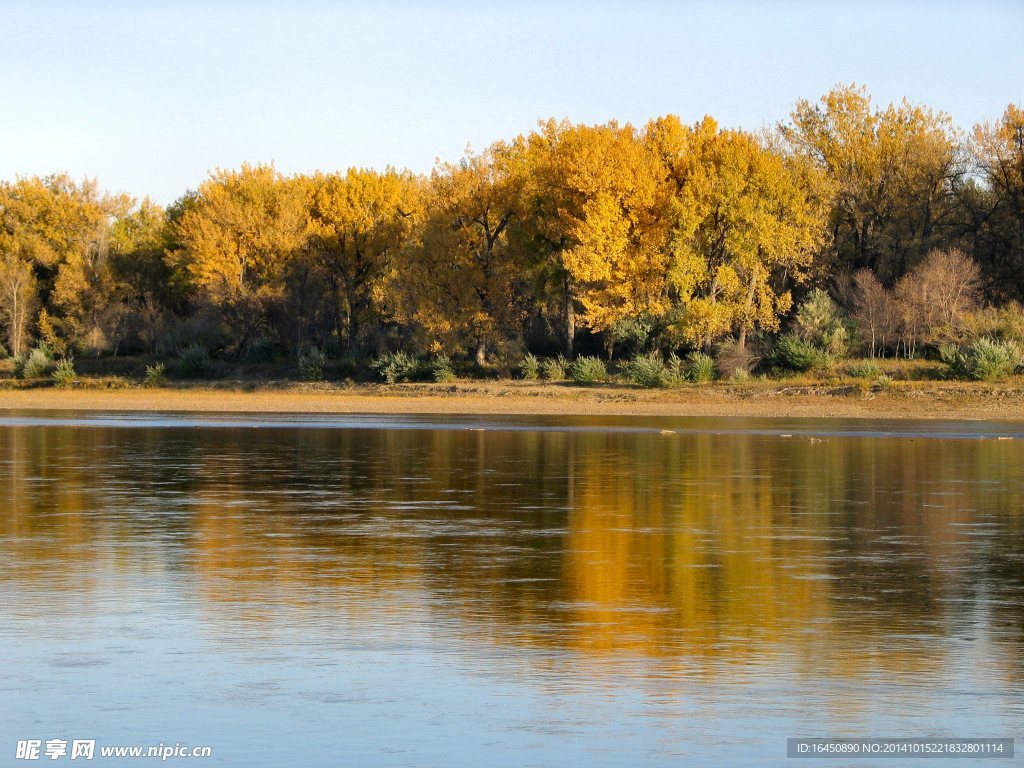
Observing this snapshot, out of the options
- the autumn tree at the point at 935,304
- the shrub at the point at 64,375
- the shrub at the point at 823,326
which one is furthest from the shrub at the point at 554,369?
the shrub at the point at 64,375

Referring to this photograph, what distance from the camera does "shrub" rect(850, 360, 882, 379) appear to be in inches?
1859

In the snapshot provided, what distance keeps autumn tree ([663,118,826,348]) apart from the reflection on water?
106 feet

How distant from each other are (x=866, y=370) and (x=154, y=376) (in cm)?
3336

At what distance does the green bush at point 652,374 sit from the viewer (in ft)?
165

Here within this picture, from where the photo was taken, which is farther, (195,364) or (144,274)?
(144,274)

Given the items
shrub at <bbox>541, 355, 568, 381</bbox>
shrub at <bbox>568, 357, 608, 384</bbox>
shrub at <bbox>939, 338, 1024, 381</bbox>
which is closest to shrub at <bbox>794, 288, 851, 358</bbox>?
shrub at <bbox>939, 338, 1024, 381</bbox>

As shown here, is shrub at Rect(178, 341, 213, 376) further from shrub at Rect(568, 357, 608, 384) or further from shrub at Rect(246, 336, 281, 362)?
shrub at Rect(568, 357, 608, 384)

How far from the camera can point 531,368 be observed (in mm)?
54344

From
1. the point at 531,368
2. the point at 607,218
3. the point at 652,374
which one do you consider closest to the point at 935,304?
the point at 652,374

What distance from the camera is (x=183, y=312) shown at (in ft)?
255

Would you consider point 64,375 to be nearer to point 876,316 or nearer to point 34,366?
point 34,366

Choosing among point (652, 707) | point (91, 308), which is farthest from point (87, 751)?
point (91, 308)

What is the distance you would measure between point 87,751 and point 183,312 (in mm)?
72420

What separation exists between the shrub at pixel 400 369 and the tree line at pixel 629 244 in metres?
1.28
